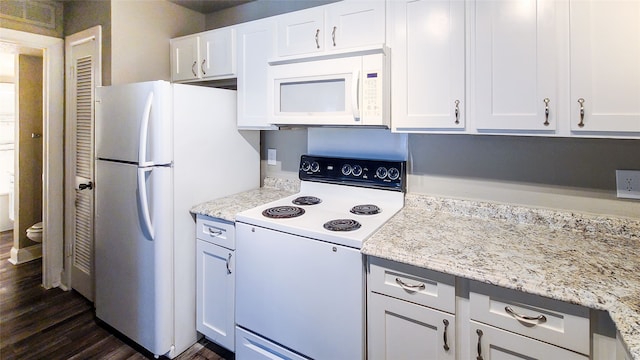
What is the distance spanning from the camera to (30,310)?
8.44ft

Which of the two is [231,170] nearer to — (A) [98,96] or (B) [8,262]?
(A) [98,96]

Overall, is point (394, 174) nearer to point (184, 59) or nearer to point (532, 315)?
point (532, 315)

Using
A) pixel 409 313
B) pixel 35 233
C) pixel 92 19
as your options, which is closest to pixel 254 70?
pixel 92 19

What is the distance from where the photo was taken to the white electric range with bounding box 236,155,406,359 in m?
1.51

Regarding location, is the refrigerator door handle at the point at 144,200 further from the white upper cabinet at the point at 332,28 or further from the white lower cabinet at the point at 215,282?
the white upper cabinet at the point at 332,28

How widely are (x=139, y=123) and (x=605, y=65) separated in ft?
7.37

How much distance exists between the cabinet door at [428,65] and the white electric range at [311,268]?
1.29ft

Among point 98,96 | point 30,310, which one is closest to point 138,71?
point 98,96

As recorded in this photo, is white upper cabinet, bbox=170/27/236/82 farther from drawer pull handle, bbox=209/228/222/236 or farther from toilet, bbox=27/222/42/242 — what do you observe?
toilet, bbox=27/222/42/242

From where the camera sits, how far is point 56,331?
2.31 m

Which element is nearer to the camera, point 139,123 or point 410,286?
point 410,286

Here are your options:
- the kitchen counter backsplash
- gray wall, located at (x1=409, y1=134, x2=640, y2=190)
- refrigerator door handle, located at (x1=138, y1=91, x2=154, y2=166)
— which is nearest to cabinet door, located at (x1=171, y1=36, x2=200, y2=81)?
refrigerator door handle, located at (x1=138, y1=91, x2=154, y2=166)

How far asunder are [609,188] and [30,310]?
3.82m

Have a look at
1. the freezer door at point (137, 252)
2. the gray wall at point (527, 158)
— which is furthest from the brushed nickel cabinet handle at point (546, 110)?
the freezer door at point (137, 252)
